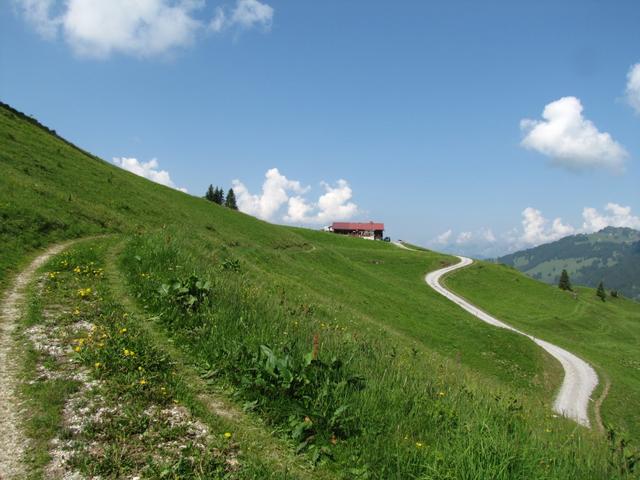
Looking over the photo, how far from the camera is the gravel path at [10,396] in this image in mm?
5211

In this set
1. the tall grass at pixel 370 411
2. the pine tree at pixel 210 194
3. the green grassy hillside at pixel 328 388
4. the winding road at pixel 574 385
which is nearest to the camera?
the tall grass at pixel 370 411

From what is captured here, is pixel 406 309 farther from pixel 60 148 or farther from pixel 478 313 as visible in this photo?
pixel 60 148

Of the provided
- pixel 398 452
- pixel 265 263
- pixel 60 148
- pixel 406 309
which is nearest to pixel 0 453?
pixel 398 452

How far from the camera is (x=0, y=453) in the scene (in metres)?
5.34

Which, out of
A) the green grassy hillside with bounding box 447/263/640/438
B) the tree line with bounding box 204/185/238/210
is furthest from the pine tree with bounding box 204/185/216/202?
the green grassy hillside with bounding box 447/263/640/438

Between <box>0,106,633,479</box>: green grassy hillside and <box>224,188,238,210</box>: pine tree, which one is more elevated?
<box>224,188,238,210</box>: pine tree

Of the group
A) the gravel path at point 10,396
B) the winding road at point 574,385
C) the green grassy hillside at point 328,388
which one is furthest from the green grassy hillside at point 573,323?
the gravel path at point 10,396

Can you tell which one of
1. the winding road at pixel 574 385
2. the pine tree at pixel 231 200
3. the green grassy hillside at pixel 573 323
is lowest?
the winding road at pixel 574 385

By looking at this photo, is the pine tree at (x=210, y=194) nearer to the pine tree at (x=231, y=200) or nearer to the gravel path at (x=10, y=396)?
the pine tree at (x=231, y=200)

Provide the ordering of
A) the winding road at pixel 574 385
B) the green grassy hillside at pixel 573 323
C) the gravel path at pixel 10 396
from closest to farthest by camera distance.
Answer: the gravel path at pixel 10 396 < the winding road at pixel 574 385 < the green grassy hillside at pixel 573 323

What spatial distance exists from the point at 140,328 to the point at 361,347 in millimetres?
5485

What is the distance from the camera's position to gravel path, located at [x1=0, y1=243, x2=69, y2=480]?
17.1 ft

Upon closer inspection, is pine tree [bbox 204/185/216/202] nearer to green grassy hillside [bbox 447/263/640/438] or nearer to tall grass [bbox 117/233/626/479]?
green grassy hillside [bbox 447/263/640/438]

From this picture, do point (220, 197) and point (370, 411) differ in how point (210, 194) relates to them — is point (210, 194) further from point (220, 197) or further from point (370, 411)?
point (370, 411)
